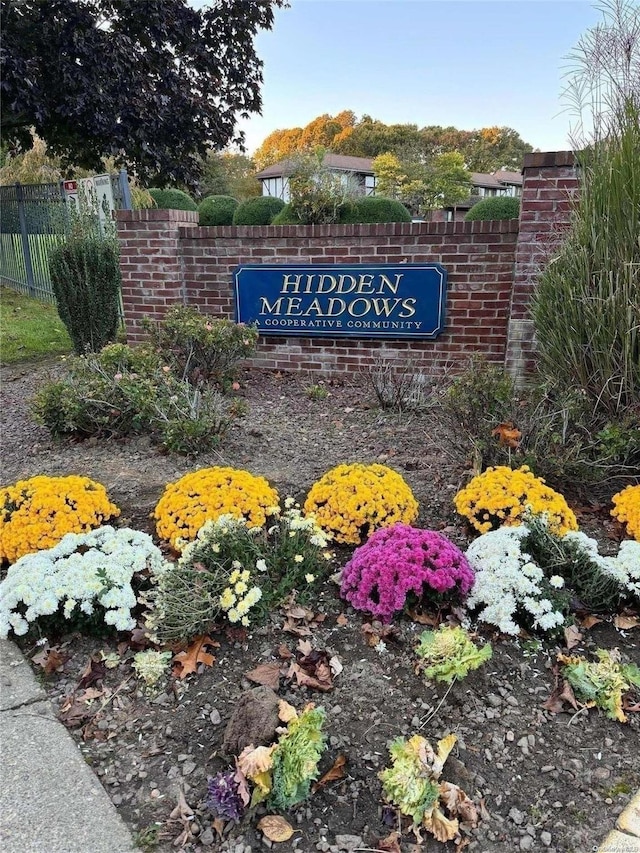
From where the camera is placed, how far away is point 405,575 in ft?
7.16

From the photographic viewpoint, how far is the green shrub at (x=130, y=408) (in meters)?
3.64

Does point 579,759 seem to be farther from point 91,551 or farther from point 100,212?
point 100,212

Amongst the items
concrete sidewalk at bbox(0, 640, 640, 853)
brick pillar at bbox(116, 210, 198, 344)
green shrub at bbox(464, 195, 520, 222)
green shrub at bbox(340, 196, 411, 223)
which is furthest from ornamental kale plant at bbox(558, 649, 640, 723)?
green shrub at bbox(464, 195, 520, 222)

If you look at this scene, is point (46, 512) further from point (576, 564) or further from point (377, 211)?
point (377, 211)

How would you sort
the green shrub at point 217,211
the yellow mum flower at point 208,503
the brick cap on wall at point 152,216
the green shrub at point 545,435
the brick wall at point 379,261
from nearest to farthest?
the yellow mum flower at point 208,503 < the green shrub at point 545,435 < the brick wall at point 379,261 < the brick cap on wall at point 152,216 < the green shrub at point 217,211

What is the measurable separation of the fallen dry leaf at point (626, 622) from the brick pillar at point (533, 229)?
2549 mm

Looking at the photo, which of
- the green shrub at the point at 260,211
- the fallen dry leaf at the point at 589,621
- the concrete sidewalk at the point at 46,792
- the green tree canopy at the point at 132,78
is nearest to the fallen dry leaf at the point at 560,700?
the fallen dry leaf at the point at 589,621

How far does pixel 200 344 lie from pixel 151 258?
1.54 meters

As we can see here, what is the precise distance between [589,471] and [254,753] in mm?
2190

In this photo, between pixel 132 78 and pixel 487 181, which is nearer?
pixel 132 78

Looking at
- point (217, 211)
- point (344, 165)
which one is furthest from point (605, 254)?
point (344, 165)

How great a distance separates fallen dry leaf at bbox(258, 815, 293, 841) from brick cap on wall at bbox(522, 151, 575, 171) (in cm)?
426

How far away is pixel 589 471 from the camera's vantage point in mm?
2984

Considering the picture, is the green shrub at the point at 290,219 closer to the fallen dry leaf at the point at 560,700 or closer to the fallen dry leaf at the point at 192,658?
the fallen dry leaf at the point at 192,658
